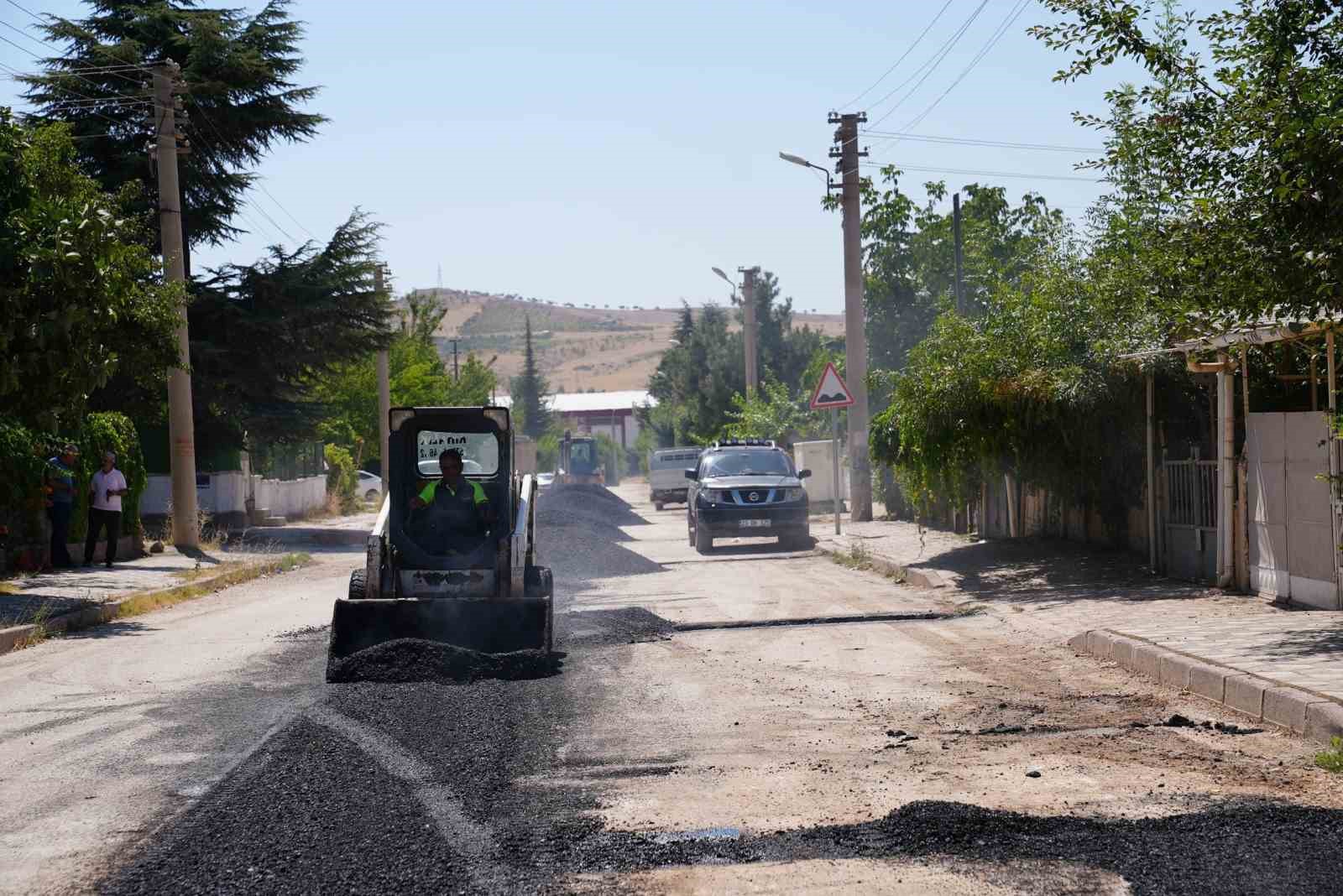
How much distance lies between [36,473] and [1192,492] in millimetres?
15646

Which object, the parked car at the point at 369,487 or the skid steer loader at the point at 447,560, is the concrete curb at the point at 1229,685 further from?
the parked car at the point at 369,487

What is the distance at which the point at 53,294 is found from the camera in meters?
15.1

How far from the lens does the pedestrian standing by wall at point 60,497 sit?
19859mm

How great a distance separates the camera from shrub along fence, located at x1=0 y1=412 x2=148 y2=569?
63.4 feet

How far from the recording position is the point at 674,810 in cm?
621

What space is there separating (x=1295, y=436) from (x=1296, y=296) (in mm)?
2473

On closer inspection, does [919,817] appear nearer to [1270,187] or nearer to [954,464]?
[1270,187]

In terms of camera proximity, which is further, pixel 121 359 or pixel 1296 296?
pixel 121 359

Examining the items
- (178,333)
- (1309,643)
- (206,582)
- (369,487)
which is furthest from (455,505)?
(369,487)

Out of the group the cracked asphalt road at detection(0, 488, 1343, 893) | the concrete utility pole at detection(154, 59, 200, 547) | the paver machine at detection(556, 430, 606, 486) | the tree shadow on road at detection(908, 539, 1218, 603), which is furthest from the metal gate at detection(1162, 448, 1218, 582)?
the paver machine at detection(556, 430, 606, 486)

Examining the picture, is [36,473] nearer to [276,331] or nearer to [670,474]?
[276,331]

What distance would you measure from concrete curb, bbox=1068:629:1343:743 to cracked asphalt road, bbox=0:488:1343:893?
6.4 inches

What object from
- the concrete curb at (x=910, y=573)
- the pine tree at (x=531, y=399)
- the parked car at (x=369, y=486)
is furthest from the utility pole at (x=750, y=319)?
the pine tree at (x=531, y=399)

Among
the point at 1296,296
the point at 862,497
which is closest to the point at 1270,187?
the point at 1296,296
